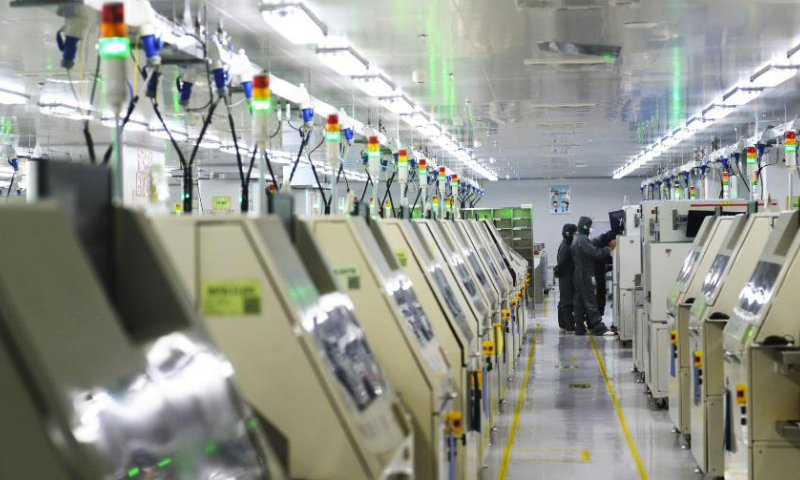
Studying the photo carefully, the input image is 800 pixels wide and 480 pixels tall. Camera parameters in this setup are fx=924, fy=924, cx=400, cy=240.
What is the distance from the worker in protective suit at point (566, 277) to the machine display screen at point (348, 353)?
38.6 ft

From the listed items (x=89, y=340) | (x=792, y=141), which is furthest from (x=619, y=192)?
(x=89, y=340)

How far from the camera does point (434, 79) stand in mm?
11828

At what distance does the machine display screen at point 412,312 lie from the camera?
4.30 m

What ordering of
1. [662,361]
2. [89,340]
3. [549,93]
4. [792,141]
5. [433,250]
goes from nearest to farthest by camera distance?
[89,340] → [433,250] → [662,361] → [792,141] → [549,93]

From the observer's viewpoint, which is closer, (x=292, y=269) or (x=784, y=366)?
(x=292, y=269)

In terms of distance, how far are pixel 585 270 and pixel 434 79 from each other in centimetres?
443

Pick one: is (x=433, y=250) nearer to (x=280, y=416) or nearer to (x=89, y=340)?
(x=280, y=416)

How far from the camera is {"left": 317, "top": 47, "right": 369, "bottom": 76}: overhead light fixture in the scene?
27.7 ft

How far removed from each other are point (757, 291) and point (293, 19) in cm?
408

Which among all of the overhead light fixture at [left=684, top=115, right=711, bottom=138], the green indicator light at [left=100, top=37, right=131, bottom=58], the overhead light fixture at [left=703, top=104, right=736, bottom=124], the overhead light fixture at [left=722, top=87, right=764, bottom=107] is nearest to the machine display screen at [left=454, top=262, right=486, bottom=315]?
the green indicator light at [left=100, top=37, right=131, bottom=58]

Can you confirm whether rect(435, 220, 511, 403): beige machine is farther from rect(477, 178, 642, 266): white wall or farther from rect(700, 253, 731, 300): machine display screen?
rect(477, 178, 642, 266): white wall

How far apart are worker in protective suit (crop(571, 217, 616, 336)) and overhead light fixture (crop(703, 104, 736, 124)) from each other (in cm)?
246

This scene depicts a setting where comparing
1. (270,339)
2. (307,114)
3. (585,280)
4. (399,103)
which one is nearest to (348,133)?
(307,114)

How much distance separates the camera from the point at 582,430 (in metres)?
8.40
